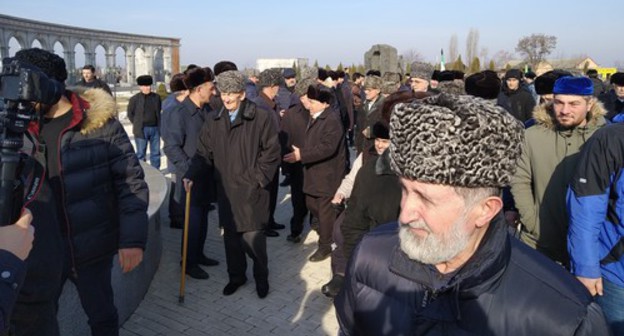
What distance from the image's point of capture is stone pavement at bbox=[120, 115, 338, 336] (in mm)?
4383

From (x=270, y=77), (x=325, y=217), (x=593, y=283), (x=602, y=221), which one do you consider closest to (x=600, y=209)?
(x=602, y=221)

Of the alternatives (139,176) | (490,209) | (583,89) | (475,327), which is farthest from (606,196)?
(139,176)

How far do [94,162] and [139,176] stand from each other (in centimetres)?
33

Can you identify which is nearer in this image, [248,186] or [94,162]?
[94,162]

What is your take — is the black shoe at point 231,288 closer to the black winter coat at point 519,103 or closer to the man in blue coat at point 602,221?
the man in blue coat at point 602,221

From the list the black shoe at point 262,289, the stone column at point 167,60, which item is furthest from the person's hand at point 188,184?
the stone column at point 167,60

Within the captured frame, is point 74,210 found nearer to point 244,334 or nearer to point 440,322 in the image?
point 244,334

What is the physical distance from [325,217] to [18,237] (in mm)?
4252

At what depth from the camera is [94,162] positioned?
3086 millimetres

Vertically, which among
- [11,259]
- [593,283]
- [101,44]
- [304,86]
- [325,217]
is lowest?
[325,217]

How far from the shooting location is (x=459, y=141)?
1.48m

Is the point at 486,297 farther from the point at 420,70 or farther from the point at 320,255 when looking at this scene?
the point at 420,70

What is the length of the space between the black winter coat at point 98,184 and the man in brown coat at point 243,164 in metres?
1.51

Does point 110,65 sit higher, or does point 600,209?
point 110,65
